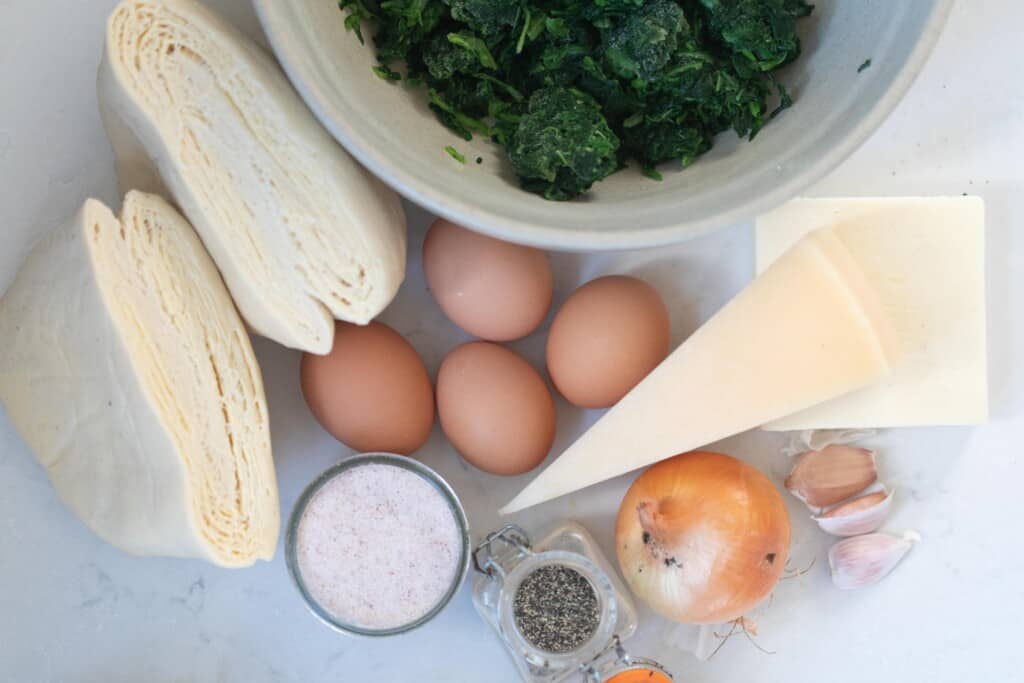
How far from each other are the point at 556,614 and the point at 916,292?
53 cm

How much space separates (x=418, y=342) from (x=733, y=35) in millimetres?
477

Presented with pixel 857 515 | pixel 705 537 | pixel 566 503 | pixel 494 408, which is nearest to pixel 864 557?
pixel 857 515

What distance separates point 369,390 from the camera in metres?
0.99

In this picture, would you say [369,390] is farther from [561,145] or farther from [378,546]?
[561,145]

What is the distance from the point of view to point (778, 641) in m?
1.11

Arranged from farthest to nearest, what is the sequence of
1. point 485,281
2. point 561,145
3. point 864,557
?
point 864,557 → point 485,281 → point 561,145

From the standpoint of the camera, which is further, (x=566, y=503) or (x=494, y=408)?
(x=566, y=503)

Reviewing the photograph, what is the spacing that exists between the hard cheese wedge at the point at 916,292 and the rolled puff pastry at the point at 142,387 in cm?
57

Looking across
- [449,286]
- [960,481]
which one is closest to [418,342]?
[449,286]

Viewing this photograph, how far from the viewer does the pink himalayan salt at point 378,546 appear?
101 cm

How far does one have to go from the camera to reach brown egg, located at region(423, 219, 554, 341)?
98 centimetres

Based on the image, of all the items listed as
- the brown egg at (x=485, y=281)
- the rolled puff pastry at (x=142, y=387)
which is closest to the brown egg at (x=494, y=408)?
the brown egg at (x=485, y=281)

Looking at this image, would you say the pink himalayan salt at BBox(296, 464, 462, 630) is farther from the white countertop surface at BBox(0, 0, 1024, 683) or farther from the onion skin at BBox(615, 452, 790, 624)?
the onion skin at BBox(615, 452, 790, 624)

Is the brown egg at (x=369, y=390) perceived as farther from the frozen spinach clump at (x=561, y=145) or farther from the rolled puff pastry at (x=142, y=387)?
the frozen spinach clump at (x=561, y=145)
